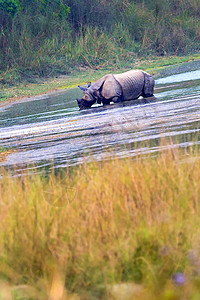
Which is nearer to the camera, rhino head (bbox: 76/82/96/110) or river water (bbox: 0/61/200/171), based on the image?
river water (bbox: 0/61/200/171)

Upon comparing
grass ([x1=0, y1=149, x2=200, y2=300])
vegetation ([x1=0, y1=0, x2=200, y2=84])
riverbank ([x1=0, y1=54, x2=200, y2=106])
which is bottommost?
riverbank ([x1=0, y1=54, x2=200, y2=106])

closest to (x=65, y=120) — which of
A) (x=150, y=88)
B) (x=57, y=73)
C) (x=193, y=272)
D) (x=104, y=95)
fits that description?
(x=104, y=95)

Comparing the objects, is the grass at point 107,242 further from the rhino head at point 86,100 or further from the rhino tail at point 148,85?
the rhino tail at point 148,85

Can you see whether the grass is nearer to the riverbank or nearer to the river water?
the river water

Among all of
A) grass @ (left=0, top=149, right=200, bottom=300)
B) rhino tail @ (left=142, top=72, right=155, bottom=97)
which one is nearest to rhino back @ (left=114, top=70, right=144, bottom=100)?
rhino tail @ (left=142, top=72, right=155, bottom=97)

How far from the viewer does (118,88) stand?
1597 centimetres

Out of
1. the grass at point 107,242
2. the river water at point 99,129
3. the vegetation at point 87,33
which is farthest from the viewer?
the vegetation at point 87,33

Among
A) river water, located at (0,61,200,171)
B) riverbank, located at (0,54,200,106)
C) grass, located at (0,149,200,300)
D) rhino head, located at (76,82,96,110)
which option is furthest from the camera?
riverbank, located at (0,54,200,106)

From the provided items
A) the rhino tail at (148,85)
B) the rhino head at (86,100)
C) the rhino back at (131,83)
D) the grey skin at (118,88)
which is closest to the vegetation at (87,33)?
the rhino head at (86,100)

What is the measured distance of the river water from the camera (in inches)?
331

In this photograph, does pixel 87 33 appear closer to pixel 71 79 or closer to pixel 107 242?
pixel 71 79

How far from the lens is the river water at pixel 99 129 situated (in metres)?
8.41

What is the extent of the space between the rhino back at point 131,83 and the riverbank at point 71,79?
695 centimetres

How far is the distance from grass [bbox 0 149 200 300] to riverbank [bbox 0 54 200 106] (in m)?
17.5
